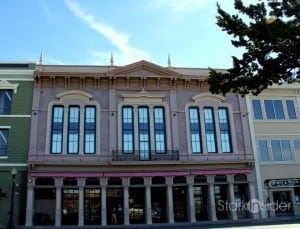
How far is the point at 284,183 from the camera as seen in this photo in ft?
92.7

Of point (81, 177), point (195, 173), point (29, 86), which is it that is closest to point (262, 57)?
point (195, 173)

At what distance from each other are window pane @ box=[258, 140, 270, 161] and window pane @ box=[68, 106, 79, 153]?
1486 cm

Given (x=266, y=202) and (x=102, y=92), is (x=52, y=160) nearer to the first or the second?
(x=102, y=92)

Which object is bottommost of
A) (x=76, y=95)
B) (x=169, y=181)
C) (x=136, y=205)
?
(x=136, y=205)

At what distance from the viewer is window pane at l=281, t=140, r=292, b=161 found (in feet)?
96.4

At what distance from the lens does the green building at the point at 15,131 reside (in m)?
24.9

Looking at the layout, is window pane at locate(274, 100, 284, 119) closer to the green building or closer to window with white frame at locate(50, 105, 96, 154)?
window with white frame at locate(50, 105, 96, 154)

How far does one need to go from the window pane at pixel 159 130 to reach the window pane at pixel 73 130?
20.2ft

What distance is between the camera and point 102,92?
28.7 m

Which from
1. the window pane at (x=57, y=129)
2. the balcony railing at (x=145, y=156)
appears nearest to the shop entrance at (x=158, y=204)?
the balcony railing at (x=145, y=156)

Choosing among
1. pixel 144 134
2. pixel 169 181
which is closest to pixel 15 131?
pixel 144 134

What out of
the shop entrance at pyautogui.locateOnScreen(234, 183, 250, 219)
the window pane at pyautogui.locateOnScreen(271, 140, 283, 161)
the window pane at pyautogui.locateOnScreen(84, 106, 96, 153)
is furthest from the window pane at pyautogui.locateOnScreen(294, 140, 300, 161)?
the window pane at pyautogui.locateOnScreen(84, 106, 96, 153)

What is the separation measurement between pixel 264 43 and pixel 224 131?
15639 mm

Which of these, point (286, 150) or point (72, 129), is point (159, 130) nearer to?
point (72, 129)
